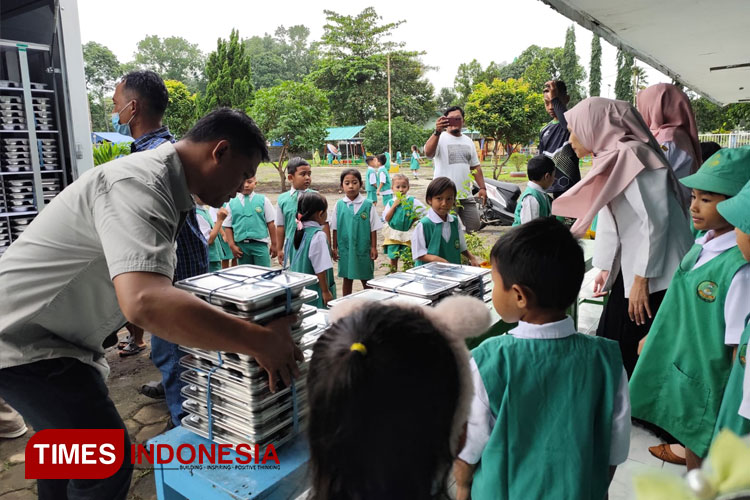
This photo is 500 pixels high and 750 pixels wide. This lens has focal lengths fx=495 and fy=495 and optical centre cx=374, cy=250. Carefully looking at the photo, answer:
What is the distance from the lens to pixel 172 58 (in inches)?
2522

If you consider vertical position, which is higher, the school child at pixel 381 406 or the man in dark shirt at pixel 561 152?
the man in dark shirt at pixel 561 152

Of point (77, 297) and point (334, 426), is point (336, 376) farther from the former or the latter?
point (77, 297)

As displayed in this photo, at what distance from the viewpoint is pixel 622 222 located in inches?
99.3

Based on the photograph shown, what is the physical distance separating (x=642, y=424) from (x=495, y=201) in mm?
8250

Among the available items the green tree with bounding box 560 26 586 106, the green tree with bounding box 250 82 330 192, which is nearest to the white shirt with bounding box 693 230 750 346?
the green tree with bounding box 250 82 330 192

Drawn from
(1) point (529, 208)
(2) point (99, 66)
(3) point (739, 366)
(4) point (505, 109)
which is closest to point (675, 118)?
(1) point (529, 208)

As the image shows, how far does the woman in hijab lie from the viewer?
241cm

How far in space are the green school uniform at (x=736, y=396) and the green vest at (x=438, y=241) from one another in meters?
1.98

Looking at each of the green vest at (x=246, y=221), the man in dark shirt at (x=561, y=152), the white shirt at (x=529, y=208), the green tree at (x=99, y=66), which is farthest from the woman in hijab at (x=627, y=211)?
the green tree at (x=99, y=66)

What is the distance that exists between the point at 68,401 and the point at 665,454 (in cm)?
275

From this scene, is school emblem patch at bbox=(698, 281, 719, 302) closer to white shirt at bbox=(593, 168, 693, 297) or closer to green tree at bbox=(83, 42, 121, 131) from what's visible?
white shirt at bbox=(593, 168, 693, 297)

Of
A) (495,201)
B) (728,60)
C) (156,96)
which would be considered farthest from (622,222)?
(495,201)

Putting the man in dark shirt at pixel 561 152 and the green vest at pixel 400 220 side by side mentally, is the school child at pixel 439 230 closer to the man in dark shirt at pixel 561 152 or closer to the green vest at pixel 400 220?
the green vest at pixel 400 220

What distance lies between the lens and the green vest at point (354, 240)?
481 centimetres
